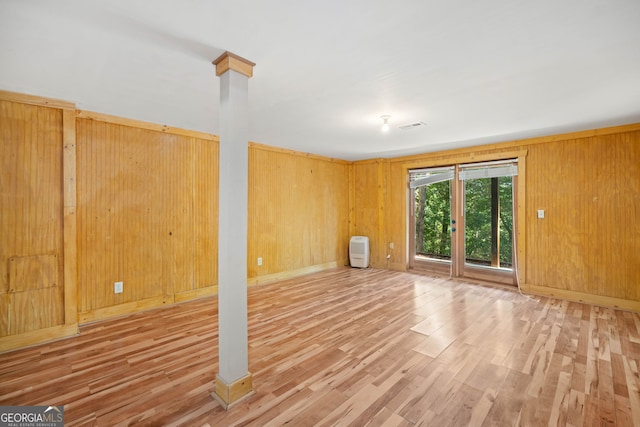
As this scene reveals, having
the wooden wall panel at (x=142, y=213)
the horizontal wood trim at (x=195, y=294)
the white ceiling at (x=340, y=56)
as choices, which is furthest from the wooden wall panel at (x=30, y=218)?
the horizontal wood trim at (x=195, y=294)

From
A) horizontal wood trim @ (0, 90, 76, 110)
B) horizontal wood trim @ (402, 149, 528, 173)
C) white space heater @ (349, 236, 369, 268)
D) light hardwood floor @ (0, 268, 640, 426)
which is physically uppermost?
horizontal wood trim @ (0, 90, 76, 110)

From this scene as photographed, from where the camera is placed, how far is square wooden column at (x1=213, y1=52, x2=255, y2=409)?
74.2 inches

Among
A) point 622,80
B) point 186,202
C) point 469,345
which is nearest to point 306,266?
point 186,202

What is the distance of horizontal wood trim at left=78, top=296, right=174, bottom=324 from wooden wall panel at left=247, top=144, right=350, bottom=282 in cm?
131

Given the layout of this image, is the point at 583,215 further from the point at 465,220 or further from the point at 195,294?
the point at 195,294

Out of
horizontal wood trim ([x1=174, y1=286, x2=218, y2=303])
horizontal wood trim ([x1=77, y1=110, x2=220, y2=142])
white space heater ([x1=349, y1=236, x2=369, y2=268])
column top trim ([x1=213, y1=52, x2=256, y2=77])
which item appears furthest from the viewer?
white space heater ([x1=349, y1=236, x2=369, y2=268])

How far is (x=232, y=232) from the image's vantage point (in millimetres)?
1894

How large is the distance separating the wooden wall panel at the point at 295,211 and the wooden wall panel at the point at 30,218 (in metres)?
2.32

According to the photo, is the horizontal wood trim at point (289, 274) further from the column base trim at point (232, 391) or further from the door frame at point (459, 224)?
the column base trim at point (232, 391)

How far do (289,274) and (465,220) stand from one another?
342 cm

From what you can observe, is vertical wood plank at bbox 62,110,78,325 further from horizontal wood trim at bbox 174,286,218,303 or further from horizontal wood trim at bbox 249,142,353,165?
horizontal wood trim at bbox 249,142,353,165

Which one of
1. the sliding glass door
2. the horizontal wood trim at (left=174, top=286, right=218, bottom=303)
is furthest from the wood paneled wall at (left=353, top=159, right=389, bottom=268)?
the horizontal wood trim at (left=174, top=286, right=218, bottom=303)

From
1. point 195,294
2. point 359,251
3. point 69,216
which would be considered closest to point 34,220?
point 69,216

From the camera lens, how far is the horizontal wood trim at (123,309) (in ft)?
10.2
